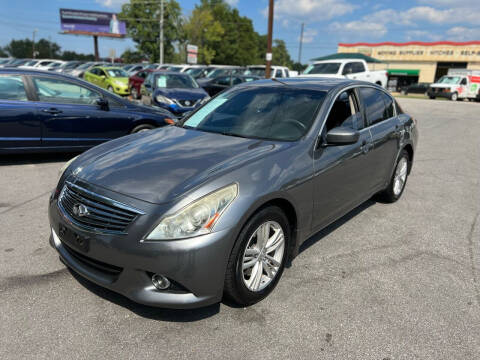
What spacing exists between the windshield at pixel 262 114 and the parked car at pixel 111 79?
621 inches

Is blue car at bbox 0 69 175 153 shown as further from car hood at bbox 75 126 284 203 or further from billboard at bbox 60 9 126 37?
billboard at bbox 60 9 126 37

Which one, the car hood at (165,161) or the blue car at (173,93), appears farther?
the blue car at (173,93)

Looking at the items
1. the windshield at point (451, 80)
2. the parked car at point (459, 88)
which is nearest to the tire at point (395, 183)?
the parked car at point (459, 88)

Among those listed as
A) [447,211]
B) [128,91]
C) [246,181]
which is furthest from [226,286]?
[128,91]

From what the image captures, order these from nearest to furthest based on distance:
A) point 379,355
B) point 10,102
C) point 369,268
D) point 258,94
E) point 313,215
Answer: point 379,355
point 313,215
point 369,268
point 258,94
point 10,102

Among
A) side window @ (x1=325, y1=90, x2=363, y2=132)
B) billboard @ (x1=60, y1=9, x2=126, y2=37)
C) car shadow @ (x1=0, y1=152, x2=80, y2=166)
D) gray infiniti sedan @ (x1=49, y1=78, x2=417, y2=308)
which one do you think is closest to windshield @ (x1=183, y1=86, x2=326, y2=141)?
gray infiniti sedan @ (x1=49, y1=78, x2=417, y2=308)

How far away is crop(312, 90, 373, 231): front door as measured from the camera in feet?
10.8

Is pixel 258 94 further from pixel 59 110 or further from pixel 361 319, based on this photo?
pixel 59 110

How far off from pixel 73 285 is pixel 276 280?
1.61 metres

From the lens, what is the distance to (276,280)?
298 centimetres

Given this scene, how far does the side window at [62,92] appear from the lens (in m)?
6.28

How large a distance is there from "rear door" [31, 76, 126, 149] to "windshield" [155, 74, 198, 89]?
5384 millimetres

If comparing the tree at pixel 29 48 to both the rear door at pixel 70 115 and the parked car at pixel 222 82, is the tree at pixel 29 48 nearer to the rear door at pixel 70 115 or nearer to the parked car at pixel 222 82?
the parked car at pixel 222 82

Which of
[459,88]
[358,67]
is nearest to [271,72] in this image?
[358,67]
